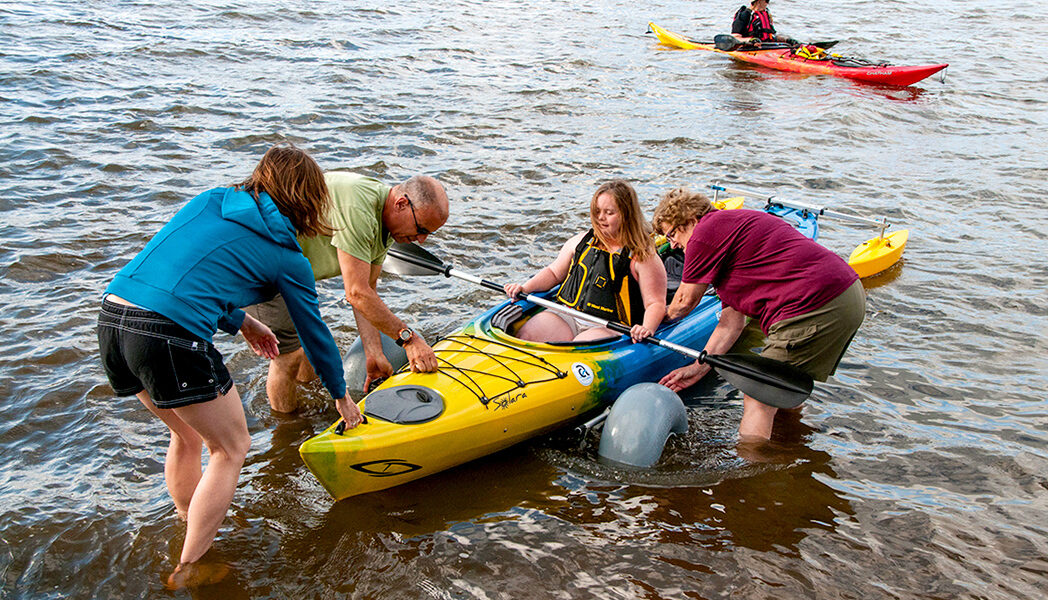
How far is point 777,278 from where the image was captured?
4.51 metres

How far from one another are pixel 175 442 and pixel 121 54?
1088cm

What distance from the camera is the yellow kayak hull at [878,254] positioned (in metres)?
7.38

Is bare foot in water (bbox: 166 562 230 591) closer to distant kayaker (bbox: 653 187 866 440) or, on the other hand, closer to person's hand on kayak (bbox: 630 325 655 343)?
person's hand on kayak (bbox: 630 325 655 343)

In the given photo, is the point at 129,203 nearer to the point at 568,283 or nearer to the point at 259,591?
the point at 568,283

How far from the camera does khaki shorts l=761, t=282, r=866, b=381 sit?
4.48 meters

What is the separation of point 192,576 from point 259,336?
109cm

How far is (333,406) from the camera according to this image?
507 centimetres

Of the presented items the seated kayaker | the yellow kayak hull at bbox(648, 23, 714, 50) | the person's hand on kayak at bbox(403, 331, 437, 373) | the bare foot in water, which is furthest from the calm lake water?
the seated kayaker

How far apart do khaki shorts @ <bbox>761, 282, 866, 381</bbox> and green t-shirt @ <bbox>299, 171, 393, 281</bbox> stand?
2299 millimetres

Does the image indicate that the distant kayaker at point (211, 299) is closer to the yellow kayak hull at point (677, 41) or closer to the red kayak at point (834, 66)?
the red kayak at point (834, 66)

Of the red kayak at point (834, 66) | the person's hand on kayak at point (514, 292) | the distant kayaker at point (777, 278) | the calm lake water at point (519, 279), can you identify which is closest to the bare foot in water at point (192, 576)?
the calm lake water at point (519, 279)

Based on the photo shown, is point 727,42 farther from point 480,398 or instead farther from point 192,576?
point 192,576

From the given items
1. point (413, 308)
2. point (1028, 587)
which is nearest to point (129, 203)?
point (413, 308)

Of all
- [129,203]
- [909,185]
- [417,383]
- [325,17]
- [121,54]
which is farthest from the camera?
[325,17]
